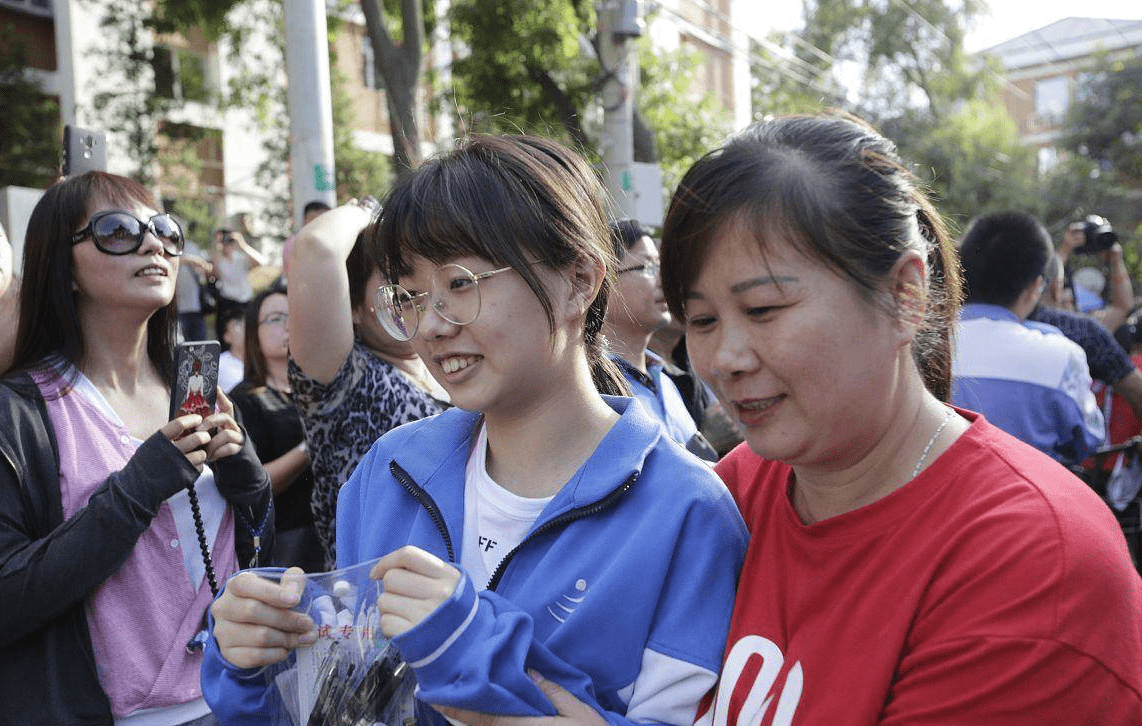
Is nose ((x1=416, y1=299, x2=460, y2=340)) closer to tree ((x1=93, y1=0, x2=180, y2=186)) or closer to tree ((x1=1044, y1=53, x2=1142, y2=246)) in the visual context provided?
tree ((x1=93, y1=0, x2=180, y2=186))

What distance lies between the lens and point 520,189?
171cm

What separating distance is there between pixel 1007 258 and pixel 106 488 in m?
3.41

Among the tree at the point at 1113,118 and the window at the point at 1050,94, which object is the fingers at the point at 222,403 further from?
the window at the point at 1050,94

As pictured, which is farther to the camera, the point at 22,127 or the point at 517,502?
the point at 22,127

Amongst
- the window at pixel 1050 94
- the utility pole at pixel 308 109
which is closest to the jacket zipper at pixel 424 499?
the utility pole at pixel 308 109

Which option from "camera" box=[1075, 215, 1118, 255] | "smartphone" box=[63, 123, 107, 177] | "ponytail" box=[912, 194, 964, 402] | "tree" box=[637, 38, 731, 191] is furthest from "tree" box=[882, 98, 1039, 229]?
"ponytail" box=[912, 194, 964, 402]

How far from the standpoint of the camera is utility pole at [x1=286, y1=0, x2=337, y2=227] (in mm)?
6691

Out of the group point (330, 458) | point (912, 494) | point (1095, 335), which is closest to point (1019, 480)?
point (912, 494)

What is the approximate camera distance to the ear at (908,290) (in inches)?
56.0

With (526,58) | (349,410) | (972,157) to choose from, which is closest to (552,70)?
(526,58)

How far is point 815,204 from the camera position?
1.39 metres

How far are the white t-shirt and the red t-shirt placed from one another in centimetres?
37

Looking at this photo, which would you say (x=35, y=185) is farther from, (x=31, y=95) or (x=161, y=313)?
(x=161, y=313)

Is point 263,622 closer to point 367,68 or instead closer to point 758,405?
point 758,405
